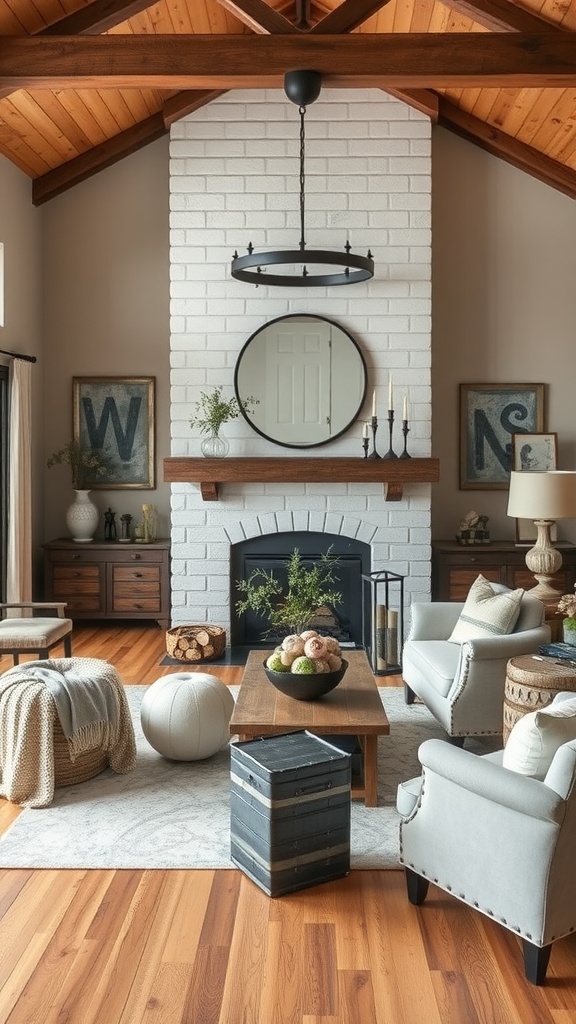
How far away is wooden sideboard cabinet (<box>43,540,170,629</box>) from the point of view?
23.5ft

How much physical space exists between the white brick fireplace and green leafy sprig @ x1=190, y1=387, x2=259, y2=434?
0.25 feet

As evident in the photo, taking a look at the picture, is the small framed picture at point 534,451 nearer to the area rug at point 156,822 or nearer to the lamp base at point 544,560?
the lamp base at point 544,560

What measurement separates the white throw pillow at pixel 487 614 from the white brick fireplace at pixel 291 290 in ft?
6.29

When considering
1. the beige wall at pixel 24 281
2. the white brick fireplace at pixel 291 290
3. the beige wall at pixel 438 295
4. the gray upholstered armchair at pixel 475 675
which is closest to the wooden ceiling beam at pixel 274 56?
the white brick fireplace at pixel 291 290

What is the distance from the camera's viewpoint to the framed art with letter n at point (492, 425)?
748 cm

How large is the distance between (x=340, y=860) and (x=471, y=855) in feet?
2.06

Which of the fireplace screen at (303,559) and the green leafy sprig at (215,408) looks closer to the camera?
the green leafy sprig at (215,408)

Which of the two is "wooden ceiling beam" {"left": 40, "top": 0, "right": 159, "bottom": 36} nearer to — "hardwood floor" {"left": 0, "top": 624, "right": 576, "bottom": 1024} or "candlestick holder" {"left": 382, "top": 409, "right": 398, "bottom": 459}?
"candlestick holder" {"left": 382, "top": 409, "right": 398, "bottom": 459}

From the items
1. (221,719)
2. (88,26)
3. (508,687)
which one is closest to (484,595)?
(508,687)

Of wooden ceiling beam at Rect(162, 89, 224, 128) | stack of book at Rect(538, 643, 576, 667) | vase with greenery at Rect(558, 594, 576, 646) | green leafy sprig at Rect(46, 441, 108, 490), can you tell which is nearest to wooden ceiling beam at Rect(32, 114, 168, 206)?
wooden ceiling beam at Rect(162, 89, 224, 128)

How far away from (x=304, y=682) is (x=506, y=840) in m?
1.39

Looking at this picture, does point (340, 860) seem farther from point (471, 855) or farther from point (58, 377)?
point (58, 377)

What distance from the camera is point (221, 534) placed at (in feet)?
22.2

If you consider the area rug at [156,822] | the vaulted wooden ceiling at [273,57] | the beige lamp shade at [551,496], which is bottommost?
the area rug at [156,822]
